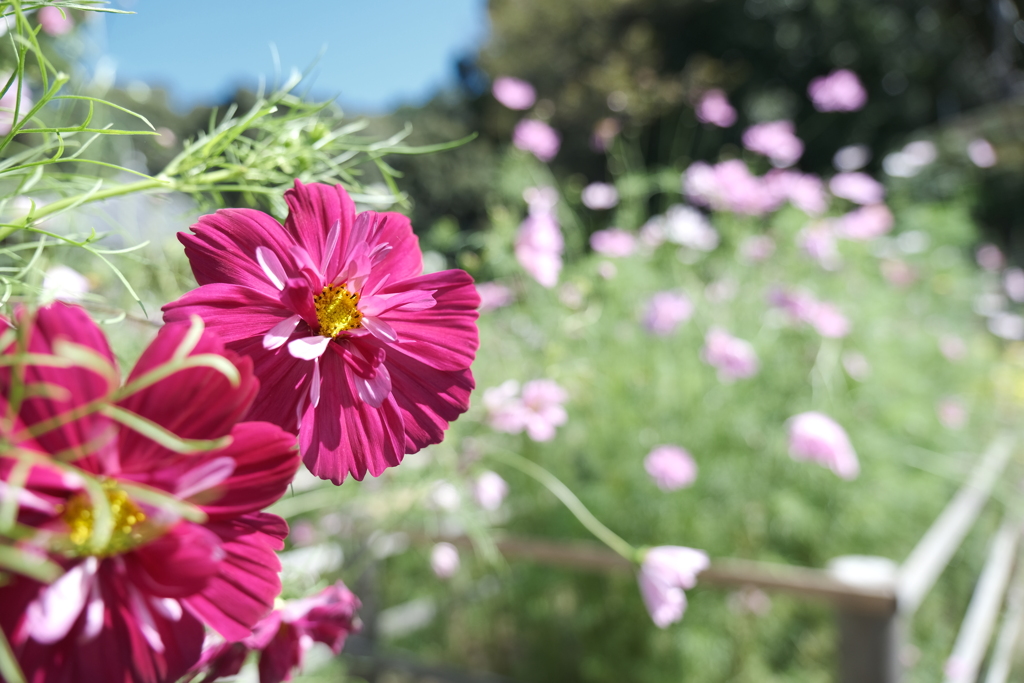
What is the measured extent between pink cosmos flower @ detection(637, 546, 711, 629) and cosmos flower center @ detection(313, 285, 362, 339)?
0.25 m

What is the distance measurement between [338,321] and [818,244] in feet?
5.65

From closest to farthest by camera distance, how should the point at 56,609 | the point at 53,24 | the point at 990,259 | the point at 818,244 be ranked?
the point at 56,609 < the point at 53,24 < the point at 818,244 < the point at 990,259

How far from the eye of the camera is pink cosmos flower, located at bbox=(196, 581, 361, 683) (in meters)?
0.19

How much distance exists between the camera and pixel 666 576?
1.27 ft

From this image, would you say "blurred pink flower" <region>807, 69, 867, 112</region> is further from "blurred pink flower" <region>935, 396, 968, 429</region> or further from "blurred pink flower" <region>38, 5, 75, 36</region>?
"blurred pink flower" <region>38, 5, 75, 36</region>

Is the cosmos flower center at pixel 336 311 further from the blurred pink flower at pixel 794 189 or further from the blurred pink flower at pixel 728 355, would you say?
the blurred pink flower at pixel 794 189

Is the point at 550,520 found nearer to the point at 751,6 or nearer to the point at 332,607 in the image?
the point at 332,607

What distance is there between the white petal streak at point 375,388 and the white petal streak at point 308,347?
0.05 feet

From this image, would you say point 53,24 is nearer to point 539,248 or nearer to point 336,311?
point 539,248

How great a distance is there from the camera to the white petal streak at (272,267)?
7.2 inches

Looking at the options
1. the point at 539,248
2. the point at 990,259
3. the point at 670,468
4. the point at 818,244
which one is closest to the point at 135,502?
the point at 539,248

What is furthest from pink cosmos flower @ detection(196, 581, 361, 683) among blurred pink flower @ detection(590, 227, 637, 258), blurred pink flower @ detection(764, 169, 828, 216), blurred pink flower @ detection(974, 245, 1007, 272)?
blurred pink flower @ detection(974, 245, 1007, 272)

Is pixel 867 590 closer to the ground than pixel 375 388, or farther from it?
closer to the ground

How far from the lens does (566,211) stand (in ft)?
4.91
